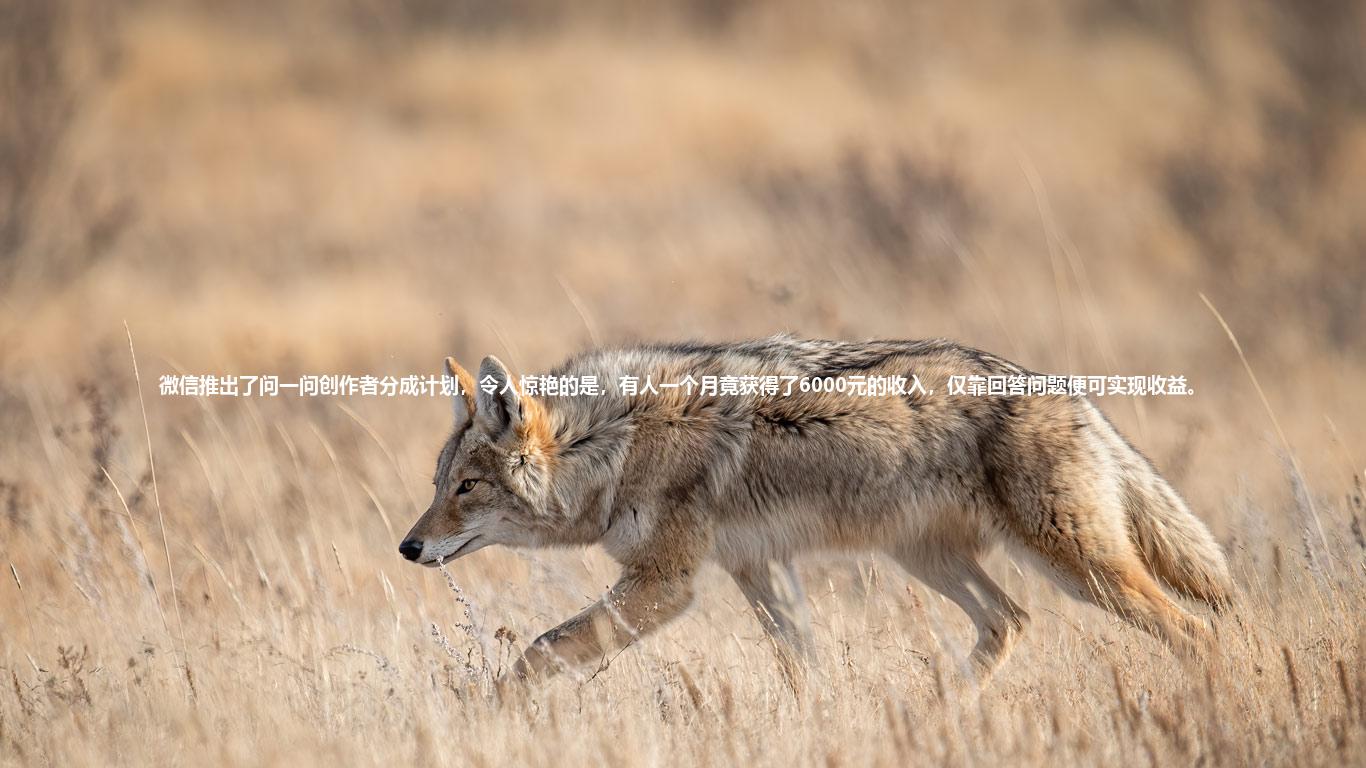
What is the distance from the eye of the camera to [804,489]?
20.4 ft

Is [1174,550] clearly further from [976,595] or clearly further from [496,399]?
[496,399]

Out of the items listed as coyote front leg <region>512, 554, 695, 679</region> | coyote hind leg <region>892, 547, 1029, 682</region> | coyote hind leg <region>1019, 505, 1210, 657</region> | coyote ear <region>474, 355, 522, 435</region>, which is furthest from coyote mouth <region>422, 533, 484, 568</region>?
coyote hind leg <region>1019, 505, 1210, 657</region>

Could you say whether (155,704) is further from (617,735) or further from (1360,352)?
(1360,352)

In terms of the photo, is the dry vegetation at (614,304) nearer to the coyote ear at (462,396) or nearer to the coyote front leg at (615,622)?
the coyote front leg at (615,622)

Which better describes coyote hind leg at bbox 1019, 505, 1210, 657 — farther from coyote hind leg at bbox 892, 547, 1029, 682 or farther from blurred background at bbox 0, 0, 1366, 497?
blurred background at bbox 0, 0, 1366, 497

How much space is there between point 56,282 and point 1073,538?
12.9 metres

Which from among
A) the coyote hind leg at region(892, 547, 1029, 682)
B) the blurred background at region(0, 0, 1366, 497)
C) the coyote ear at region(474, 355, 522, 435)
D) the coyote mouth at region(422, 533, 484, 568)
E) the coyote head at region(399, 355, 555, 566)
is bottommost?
the coyote hind leg at region(892, 547, 1029, 682)

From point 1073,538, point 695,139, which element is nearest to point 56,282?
point 695,139

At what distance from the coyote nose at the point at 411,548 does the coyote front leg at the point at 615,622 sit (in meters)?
0.73

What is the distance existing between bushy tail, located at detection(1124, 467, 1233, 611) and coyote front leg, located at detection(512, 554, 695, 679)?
1851 millimetres

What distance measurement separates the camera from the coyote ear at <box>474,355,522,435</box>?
610 centimetres

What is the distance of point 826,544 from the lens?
20.7 feet

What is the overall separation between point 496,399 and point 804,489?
1.36m

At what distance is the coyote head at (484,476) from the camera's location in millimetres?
6184
